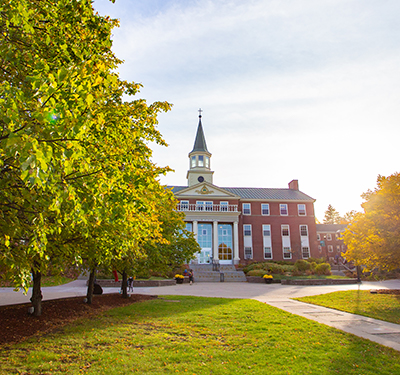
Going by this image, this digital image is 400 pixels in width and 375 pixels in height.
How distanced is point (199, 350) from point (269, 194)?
4629 cm

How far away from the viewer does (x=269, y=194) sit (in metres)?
50.9

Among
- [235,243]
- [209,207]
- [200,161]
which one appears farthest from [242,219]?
[200,161]

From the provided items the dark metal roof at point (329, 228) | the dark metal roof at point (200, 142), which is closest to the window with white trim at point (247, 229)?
the dark metal roof at point (200, 142)

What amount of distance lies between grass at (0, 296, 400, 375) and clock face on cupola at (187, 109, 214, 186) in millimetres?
41954

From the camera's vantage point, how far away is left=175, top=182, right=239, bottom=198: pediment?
46.5 m

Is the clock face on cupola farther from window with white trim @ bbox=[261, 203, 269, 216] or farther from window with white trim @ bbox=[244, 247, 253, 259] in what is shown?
window with white trim @ bbox=[244, 247, 253, 259]

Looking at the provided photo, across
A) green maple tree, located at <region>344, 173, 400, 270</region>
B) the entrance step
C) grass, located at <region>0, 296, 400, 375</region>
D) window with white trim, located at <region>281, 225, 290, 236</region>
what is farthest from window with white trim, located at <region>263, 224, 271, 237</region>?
grass, located at <region>0, 296, 400, 375</region>

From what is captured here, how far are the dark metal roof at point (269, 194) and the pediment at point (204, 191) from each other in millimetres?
3826

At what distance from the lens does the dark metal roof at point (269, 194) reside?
4978 centimetres

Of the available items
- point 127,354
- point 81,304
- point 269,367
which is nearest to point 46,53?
point 127,354

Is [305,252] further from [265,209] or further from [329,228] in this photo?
[329,228]

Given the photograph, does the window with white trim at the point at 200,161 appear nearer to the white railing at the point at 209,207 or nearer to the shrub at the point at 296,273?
the white railing at the point at 209,207

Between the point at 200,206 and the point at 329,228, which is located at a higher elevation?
the point at 200,206

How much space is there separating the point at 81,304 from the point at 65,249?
7038 mm
